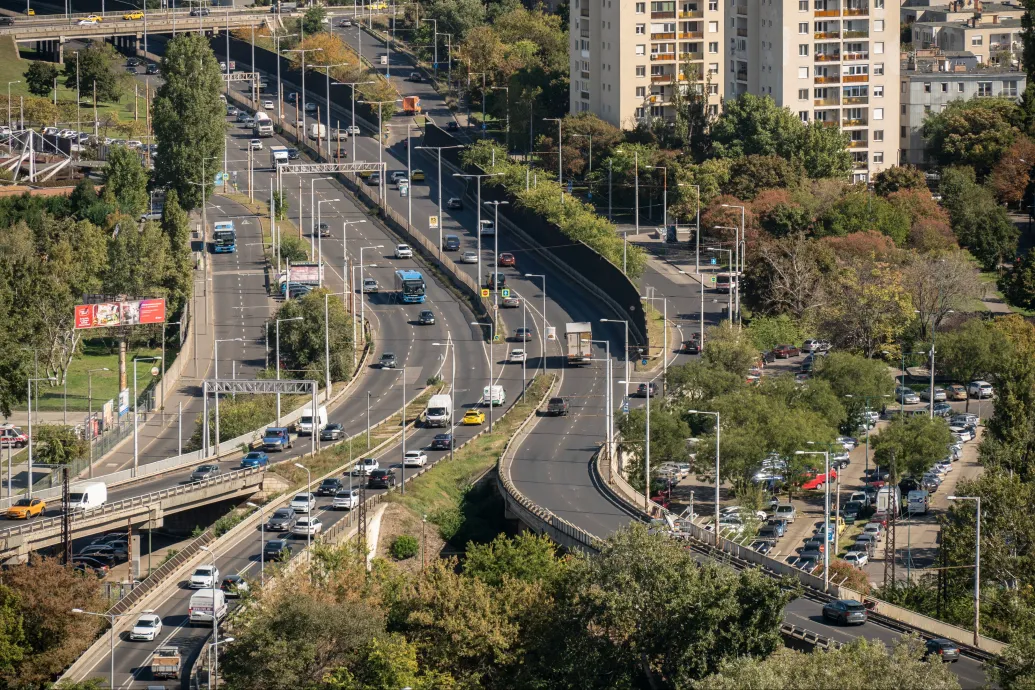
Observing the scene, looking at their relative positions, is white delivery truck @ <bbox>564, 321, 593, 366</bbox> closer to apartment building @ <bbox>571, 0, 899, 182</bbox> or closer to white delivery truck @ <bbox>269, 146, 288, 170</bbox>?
apartment building @ <bbox>571, 0, 899, 182</bbox>

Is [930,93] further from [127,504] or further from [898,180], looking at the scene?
[127,504]

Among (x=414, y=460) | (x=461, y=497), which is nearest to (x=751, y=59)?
(x=414, y=460)

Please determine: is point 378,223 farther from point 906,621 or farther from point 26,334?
point 906,621

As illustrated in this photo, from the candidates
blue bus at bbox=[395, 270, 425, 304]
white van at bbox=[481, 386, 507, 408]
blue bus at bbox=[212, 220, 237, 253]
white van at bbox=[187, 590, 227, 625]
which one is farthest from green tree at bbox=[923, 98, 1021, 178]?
white van at bbox=[187, 590, 227, 625]

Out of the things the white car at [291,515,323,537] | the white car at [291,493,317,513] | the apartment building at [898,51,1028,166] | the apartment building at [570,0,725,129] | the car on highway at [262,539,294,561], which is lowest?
the car on highway at [262,539,294,561]

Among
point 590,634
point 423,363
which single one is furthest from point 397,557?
point 423,363

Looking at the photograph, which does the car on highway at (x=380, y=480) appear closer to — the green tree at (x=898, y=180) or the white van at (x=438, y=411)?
the white van at (x=438, y=411)
